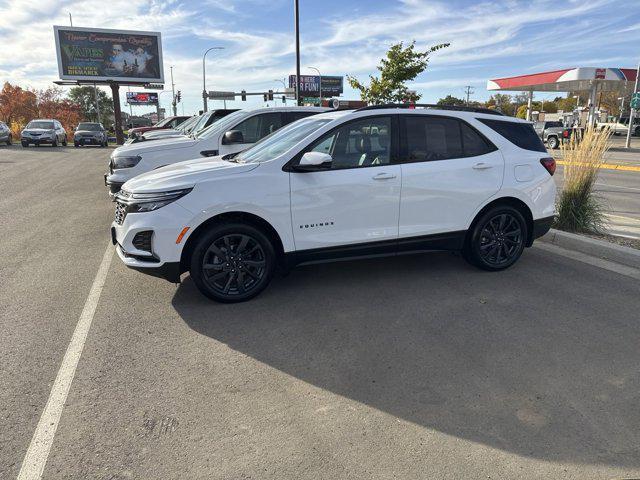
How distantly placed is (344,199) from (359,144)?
620mm

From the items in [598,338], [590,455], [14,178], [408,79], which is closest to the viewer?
[590,455]

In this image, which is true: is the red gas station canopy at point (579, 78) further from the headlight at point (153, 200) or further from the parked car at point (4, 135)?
the parked car at point (4, 135)

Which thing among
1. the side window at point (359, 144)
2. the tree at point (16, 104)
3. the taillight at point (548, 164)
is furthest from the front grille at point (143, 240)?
the tree at point (16, 104)

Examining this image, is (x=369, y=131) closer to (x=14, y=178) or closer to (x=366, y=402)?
(x=366, y=402)

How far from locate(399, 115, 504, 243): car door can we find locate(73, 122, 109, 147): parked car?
31.3 meters

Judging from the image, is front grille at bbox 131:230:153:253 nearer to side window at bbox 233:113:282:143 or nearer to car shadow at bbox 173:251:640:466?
car shadow at bbox 173:251:640:466

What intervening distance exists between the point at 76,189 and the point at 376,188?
9.81 meters

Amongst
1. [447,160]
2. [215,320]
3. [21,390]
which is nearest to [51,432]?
[21,390]

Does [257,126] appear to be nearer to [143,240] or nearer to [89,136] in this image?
[143,240]

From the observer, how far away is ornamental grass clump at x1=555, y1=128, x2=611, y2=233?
6.69 meters

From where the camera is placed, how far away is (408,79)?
58.7 ft

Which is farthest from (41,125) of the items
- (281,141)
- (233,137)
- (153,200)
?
(153,200)

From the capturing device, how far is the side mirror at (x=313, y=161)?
4.34m

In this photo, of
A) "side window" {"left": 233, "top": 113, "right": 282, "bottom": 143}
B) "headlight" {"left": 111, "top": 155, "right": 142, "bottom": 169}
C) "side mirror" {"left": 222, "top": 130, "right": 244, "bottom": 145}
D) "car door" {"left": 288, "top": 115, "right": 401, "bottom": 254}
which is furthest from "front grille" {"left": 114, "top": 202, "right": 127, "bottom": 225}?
"side window" {"left": 233, "top": 113, "right": 282, "bottom": 143}
